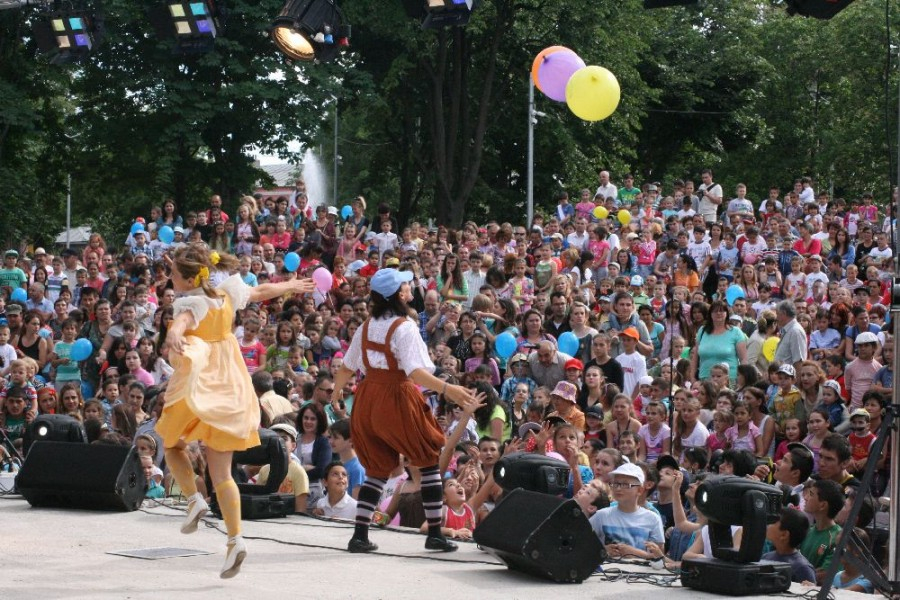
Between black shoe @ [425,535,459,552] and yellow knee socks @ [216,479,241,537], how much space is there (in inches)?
52.3

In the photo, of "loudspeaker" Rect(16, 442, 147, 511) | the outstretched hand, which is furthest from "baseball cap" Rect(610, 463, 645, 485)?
"loudspeaker" Rect(16, 442, 147, 511)

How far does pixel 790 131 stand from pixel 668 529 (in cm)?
3311

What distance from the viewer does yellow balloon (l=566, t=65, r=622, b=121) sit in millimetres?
11117

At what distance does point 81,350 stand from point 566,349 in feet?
17.1

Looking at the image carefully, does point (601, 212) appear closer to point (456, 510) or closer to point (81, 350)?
point (81, 350)

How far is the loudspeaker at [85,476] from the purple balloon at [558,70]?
5.73 m

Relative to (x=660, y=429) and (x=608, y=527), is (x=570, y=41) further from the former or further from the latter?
(x=608, y=527)

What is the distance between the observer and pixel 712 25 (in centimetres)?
3619

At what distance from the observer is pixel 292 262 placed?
16.0 m

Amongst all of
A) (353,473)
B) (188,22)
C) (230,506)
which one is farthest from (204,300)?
(188,22)

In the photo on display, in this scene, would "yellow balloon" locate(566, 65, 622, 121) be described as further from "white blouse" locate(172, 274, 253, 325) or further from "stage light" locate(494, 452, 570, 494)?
"white blouse" locate(172, 274, 253, 325)

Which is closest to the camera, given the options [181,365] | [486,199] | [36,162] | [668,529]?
[181,365]

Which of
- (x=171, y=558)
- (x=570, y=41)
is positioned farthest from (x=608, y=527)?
(x=570, y=41)

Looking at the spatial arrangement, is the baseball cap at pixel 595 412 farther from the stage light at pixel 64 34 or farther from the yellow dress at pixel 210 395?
the stage light at pixel 64 34
